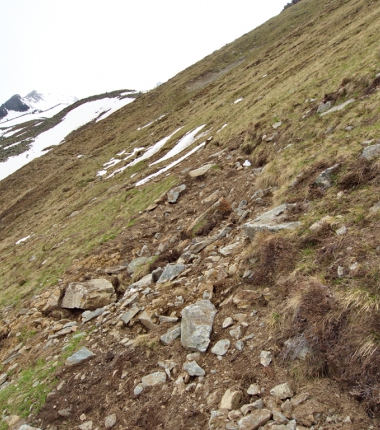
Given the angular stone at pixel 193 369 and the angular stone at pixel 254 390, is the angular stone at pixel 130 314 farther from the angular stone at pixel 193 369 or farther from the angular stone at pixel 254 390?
the angular stone at pixel 254 390

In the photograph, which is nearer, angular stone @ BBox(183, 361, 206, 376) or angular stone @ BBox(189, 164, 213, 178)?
angular stone @ BBox(183, 361, 206, 376)

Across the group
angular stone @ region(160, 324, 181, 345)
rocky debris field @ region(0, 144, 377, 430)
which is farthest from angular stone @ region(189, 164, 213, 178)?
angular stone @ region(160, 324, 181, 345)

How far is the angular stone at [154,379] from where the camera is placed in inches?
234

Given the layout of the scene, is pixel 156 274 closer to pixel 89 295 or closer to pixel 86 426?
pixel 89 295

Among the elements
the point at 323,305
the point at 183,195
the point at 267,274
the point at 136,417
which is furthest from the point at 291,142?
the point at 136,417

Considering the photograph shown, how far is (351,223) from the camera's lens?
6.46 m

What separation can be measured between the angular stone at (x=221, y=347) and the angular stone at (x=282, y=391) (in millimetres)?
1349

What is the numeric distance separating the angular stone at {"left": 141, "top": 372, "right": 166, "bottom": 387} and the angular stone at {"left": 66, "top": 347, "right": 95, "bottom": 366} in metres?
2.11

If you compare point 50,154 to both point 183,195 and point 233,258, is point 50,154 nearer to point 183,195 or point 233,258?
point 183,195

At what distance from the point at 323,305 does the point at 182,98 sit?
62129 millimetres

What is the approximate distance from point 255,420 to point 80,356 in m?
5.15

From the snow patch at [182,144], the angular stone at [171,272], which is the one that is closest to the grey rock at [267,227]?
the angular stone at [171,272]

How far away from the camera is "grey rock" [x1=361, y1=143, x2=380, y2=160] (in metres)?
8.17

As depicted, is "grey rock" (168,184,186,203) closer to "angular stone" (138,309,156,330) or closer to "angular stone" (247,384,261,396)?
"angular stone" (138,309,156,330)
